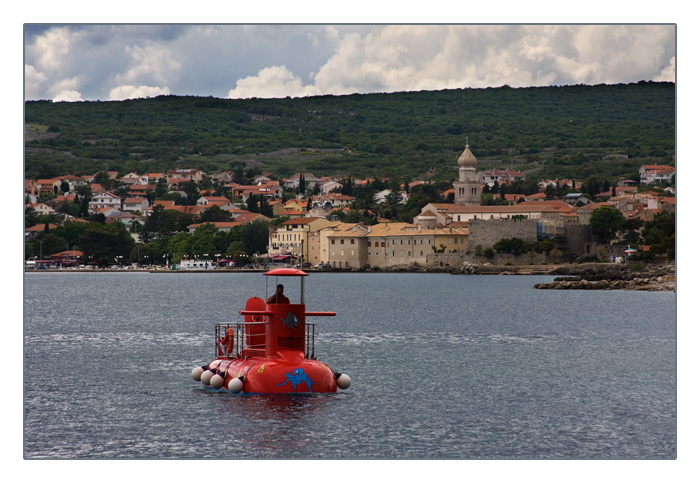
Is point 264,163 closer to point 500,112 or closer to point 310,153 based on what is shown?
point 310,153

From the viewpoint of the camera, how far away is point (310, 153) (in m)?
179

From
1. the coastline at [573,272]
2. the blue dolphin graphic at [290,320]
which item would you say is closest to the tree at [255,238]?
the coastline at [573,272]

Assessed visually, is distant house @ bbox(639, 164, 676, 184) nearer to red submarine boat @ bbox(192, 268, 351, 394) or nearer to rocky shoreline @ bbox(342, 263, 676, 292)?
rocky shoreline @ bbox(342, 263, 676, 292)

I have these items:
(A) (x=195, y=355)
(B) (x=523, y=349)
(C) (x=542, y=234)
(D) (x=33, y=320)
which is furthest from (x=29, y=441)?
(C) (x=542, y=234)

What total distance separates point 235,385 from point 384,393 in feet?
12.8

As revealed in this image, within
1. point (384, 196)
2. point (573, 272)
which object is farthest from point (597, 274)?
point (384, 196)

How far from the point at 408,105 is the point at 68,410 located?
10382 cm

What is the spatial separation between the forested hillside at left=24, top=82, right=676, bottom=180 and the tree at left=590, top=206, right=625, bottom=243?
8409mm

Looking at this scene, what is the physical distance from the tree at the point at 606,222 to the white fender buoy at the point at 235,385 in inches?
3641

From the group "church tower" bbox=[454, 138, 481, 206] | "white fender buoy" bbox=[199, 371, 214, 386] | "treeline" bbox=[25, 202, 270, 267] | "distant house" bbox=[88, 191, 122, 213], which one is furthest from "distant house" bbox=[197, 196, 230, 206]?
"white fender buoy" bbox=[199, 371, 214, 386]

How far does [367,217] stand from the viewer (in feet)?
486

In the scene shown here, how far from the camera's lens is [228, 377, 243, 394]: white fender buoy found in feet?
68.4

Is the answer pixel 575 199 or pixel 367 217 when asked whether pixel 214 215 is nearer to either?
pixel 367 217

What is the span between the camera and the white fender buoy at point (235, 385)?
2084 centimetres
